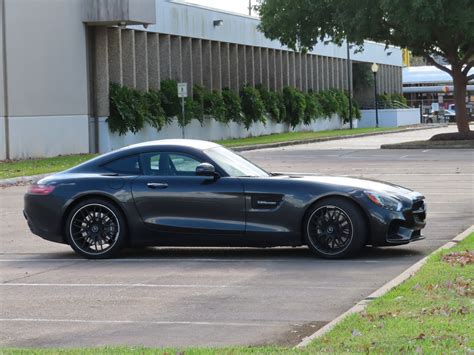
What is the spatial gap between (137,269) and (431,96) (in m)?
97.0

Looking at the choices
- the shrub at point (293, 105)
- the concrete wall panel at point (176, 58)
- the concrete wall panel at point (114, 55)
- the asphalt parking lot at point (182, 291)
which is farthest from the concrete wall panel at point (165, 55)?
the asphalt parking lot at point (182, 291)

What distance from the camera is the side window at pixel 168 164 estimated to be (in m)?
13.5

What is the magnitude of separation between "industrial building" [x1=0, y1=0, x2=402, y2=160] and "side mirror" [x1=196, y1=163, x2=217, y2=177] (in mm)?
27291

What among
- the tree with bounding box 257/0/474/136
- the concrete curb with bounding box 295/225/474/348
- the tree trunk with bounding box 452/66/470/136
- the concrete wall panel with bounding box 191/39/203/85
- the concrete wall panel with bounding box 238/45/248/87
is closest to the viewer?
the concrete curb with bounding box 295/225/474/348

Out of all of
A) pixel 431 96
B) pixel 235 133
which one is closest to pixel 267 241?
pixel 235 133

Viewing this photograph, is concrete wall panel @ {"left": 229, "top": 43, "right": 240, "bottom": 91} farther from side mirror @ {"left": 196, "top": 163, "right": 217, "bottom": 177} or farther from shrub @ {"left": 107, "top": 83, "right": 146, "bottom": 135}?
side mirror @ {"left": 196, "top": 163, "right": 217, "bottom": 177}

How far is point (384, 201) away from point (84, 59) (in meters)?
32.3

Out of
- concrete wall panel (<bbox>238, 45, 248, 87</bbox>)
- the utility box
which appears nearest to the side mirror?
the utility box

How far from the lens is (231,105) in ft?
188

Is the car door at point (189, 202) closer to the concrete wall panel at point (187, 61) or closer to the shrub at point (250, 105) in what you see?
the concrete wall panel at point (187, 61)

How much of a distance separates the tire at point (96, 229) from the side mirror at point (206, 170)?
1079 mm

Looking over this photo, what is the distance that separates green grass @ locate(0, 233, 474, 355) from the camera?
739cm

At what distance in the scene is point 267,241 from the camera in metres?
13.1

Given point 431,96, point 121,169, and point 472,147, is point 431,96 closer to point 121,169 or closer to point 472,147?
point 472,147
